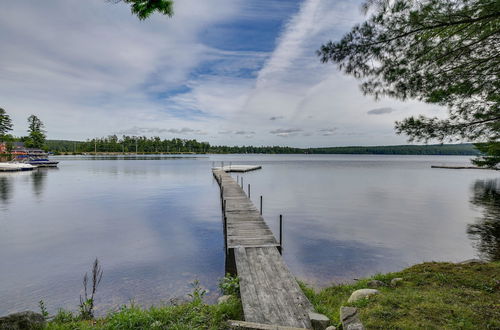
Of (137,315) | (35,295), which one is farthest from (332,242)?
(35,295)

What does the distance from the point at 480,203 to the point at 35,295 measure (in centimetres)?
2798

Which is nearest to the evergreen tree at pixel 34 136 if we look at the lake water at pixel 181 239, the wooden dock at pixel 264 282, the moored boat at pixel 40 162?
the moored boat at pixel 40 162

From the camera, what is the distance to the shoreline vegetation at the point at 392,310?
3.97m

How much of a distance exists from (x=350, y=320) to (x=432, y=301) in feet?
6.47

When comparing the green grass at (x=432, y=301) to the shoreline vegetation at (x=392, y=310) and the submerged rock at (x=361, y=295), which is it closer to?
the shoreline vegetation at (x=392, y=310)

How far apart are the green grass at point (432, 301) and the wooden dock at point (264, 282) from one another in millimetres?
577

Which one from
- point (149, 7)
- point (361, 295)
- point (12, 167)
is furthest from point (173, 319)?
point (12, 167)

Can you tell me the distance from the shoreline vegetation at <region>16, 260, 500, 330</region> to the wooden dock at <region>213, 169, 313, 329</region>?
1.19 ft

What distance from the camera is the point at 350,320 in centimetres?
383

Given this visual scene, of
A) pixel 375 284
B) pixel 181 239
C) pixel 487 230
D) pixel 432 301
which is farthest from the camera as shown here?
pixel 487 230

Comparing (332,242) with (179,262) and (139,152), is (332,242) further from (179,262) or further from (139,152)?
(139,152)

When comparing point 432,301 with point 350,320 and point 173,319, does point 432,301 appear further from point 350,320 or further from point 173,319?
point 173,319

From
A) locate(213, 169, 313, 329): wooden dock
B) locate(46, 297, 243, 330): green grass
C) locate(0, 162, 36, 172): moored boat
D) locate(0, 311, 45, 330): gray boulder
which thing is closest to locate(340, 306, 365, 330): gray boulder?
locate(213, 169, 313, 329): wooden dock

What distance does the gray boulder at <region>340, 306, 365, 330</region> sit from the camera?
3525 mm
